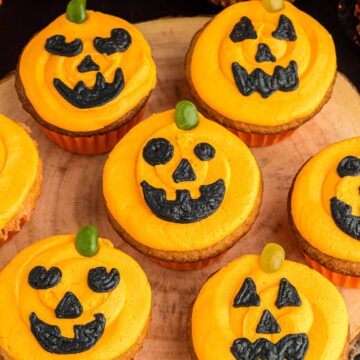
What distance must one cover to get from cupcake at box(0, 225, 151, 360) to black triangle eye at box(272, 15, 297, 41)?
58.8 inches

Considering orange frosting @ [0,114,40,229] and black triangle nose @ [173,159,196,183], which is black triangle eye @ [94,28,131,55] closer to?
orange frosting @ [0,114,40,229]

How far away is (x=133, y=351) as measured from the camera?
13.3 ft

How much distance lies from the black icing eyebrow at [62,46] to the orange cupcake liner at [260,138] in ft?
3.04

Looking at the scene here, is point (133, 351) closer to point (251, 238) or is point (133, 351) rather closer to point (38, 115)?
point (251, 238)

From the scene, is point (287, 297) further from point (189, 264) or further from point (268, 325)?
point (189, 264)

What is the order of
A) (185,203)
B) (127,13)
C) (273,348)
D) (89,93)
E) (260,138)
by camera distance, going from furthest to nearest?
(127,13) < (260,138) < (89,93) < (185,203) < (273,348)

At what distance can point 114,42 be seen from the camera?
4648 mm

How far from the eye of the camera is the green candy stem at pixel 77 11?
4656mm

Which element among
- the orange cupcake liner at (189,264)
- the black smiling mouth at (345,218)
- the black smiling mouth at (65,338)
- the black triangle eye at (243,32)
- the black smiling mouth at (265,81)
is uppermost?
the black triangle eye at (243,32)

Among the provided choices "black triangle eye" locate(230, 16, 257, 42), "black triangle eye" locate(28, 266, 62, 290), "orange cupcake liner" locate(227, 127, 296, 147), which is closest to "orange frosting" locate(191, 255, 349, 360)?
"black triangle eye" locate(28, 266, 62, 290)

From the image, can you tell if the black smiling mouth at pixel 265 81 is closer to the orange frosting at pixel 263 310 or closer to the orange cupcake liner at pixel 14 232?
the orange frosting at pixel 263 310

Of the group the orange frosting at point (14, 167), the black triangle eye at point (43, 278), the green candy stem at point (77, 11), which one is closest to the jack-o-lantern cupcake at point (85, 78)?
the green candy stem at point (77, 11)

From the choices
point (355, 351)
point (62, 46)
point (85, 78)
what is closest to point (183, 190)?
point (85, 78)

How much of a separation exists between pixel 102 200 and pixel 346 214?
1.34 metres
